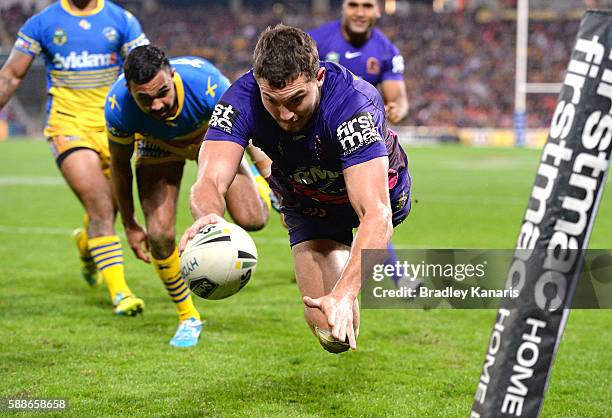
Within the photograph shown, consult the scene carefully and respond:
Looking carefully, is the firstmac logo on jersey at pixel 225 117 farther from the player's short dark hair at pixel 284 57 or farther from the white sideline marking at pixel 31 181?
the white sideline marking at pixel 31 181

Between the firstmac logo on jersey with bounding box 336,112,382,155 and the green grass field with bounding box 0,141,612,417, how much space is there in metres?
1.49

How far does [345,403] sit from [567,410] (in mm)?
1208

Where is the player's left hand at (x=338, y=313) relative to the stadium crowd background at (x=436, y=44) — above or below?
above

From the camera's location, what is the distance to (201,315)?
711cm

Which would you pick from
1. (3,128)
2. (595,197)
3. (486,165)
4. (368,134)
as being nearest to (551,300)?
(595,197)

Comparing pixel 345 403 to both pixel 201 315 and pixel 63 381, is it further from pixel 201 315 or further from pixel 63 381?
pixel 201 315

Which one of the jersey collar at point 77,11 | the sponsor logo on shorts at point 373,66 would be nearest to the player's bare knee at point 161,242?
the jersey collar at point 77,11

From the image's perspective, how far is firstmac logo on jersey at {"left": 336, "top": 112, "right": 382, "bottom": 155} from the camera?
13.3ft

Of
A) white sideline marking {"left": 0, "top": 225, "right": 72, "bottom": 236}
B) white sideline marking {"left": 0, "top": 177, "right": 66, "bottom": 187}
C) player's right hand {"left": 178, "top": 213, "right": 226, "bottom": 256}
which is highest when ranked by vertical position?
player's right hand {"left": 178, "top": 213, "right": 226, "bottom": 256}

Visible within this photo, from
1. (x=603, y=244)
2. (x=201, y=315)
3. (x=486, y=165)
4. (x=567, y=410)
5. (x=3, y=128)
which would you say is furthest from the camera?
(x=3, y=128)

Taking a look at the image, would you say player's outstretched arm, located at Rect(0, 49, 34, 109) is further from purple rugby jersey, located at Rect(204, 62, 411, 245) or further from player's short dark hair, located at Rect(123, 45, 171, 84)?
purple rugby jersey, located at Rect(204, 62, 411, 245)

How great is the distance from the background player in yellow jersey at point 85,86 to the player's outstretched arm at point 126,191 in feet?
2.47

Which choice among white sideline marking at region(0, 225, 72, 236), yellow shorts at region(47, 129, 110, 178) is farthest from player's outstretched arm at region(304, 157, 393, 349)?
white sideline marking at region(0, 225, 72, 236)

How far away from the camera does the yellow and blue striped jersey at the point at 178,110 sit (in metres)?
5.96
